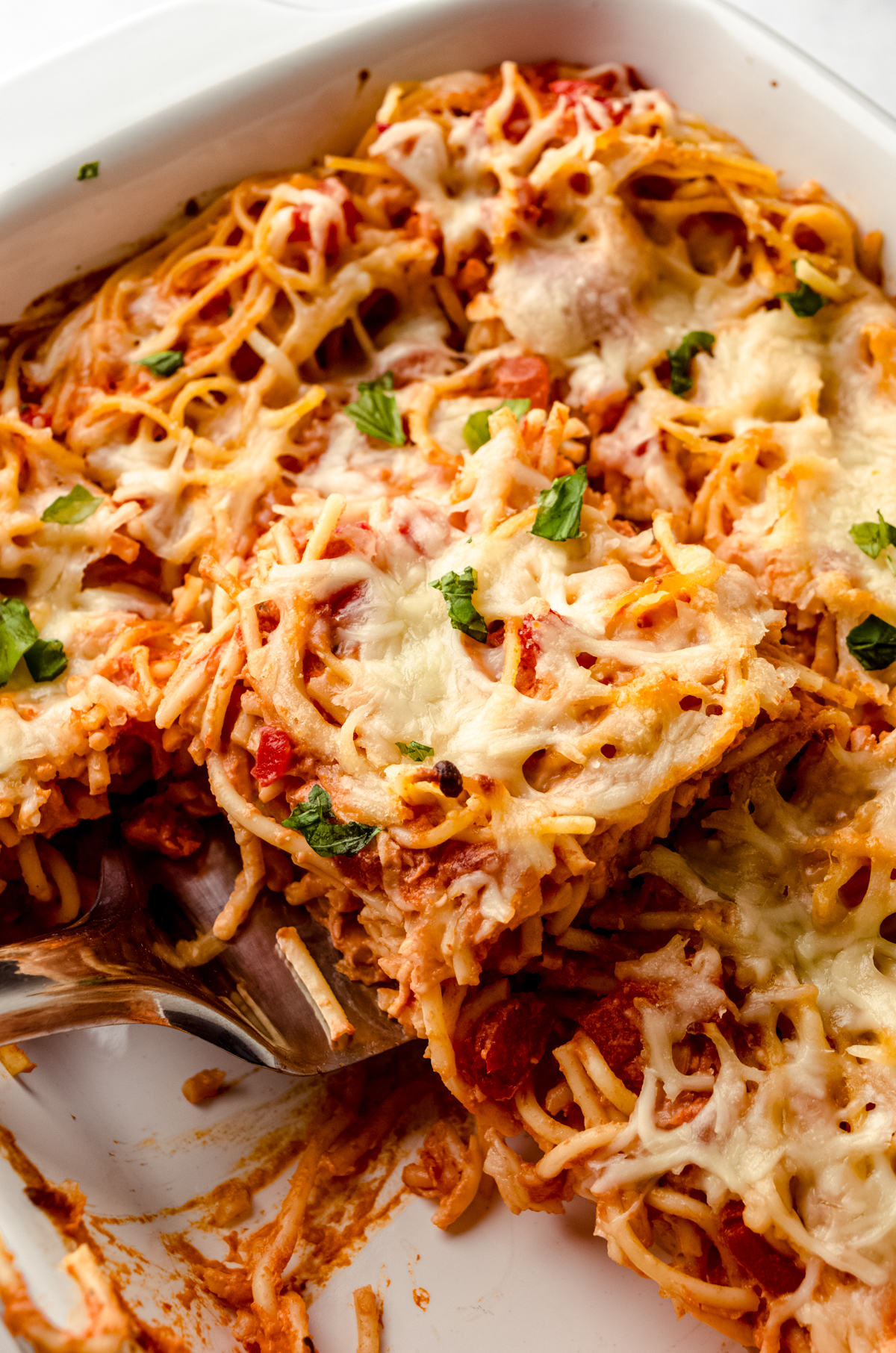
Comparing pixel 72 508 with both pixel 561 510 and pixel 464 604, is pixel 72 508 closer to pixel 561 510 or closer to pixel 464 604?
pixel 464 604

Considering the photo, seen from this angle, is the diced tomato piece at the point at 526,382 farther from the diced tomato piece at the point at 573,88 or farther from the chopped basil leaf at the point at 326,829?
the chopped basil leaf at the point at 326,829

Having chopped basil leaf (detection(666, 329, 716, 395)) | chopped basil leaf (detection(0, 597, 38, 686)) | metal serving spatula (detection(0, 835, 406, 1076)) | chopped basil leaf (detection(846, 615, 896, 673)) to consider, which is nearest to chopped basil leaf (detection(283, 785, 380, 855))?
metal serving spatula (detection(0, 835, 406, 1076))

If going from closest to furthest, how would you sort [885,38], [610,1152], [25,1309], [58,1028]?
[25,1309] → [610,1152] → [58,1028] → [885,38]

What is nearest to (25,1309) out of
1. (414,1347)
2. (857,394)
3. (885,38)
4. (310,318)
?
(414,1347)

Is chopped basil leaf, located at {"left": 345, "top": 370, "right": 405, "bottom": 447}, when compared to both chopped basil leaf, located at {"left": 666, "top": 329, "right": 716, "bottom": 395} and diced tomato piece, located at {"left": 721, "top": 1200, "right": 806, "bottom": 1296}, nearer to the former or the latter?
chopped basil leaf, located at {"left": 666, "top": 329, "right": 716, "bottom": 395}

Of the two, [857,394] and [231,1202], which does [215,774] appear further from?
[857,394]

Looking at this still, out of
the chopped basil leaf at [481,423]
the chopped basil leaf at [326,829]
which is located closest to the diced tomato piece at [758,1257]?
the chopped basil leaf at [326,829]
